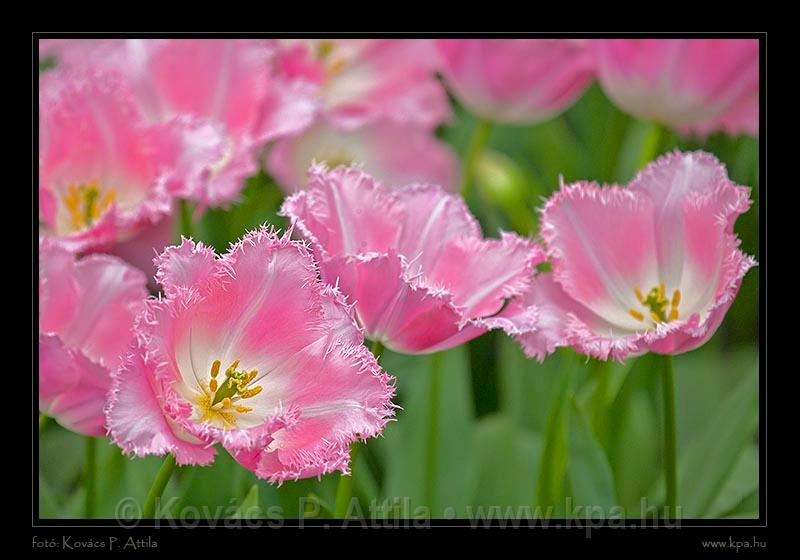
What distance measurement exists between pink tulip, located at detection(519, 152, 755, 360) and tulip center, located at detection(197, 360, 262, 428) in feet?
0.48

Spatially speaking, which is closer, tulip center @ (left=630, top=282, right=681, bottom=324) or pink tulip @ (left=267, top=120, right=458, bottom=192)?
tulip center @ (left=630, top=282, right=681, bottom=324)

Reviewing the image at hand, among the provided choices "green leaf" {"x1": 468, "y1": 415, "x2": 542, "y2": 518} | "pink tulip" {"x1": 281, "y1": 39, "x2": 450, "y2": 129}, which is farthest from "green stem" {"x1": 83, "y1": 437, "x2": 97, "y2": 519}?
"pink tulip" {"x1": 281, "y1": 39, "x2": 450, "y2": 129}

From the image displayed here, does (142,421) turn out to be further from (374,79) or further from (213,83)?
(374,79)

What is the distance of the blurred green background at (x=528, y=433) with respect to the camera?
706mm

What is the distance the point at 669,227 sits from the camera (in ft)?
2.07

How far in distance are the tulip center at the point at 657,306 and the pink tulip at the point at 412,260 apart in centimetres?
9

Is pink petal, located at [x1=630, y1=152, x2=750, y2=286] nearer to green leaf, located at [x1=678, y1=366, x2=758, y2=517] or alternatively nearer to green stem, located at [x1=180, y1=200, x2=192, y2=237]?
green leaf, located at [x1=678, y1=366, x2=758, y2=517]

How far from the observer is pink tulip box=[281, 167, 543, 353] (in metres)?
0.53

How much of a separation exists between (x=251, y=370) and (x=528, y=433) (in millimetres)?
358

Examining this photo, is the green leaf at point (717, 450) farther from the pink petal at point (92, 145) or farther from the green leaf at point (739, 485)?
the pink petal at point (92, 145)

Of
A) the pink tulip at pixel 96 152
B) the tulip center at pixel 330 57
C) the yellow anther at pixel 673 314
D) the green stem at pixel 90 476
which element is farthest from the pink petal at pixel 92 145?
the yellow anther at pixel 673 314

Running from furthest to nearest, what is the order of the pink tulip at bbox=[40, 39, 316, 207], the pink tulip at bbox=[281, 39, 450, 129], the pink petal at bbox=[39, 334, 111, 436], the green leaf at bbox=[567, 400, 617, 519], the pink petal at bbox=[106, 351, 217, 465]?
1. the pink tulip at bbox=[281, 39, 450, 129]
2. the pink tulip at bbox=[40, 39, 316, 207]
3. the green leaf at bbox=[567, 400, 617, 519]
4. the pink petal at bbox=[39, 334, 111, 436]
5. the pink petal at bbox=[106, 351, 217, 465]
